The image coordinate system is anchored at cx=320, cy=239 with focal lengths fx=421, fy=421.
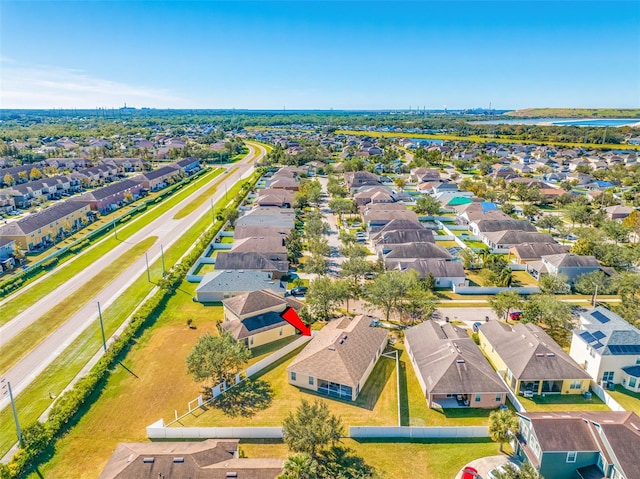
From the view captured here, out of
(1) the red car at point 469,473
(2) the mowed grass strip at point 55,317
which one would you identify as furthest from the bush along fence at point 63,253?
(1) the red car at point 469,473

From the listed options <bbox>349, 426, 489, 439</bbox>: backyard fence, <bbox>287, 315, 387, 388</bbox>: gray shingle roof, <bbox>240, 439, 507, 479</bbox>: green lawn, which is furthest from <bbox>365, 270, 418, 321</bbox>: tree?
<bbox>240, 439, 507, 479</bbox>: green lawn

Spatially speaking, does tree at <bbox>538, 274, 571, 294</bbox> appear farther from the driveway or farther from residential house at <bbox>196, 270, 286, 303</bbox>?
residential house at <bbox>196, 270, 286, 303</bbox>

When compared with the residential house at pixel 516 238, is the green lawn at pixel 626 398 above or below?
below

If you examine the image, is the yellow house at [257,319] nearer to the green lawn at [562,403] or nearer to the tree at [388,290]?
the tree at [388,290]

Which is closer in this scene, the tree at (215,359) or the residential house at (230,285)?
the tree at (215,359)

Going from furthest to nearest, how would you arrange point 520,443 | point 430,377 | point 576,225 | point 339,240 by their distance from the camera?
point 576,225 < point 339,240 < point 430,377 < point 520,443

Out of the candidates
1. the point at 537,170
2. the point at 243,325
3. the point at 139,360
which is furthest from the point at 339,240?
the point at 537,170

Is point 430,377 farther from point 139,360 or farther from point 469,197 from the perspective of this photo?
point 469,197

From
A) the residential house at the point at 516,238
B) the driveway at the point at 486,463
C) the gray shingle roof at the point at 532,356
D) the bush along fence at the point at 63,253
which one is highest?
the residential house at the point at 516,238
